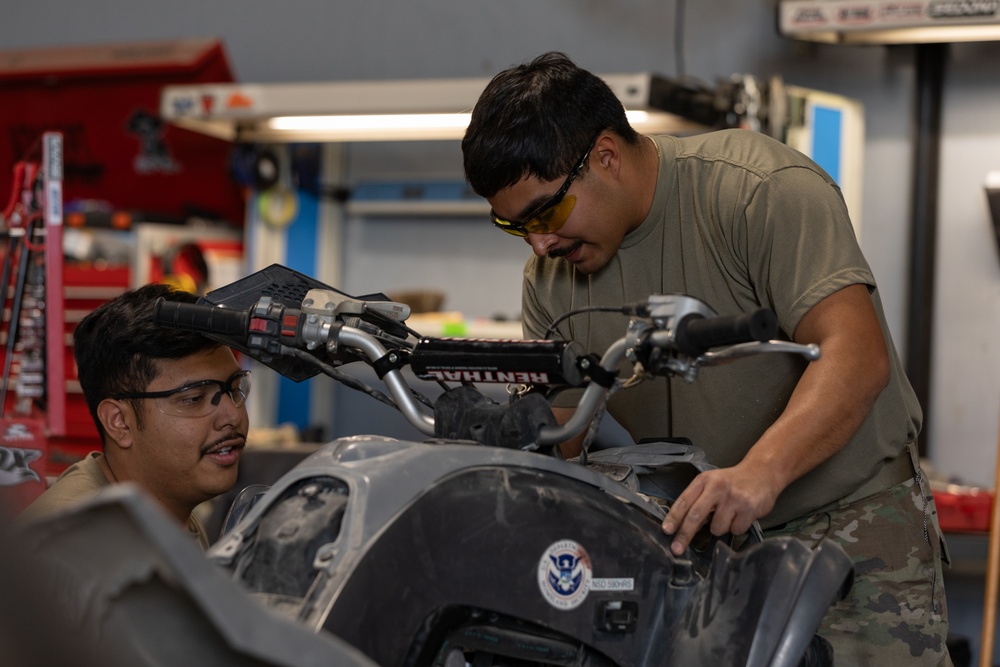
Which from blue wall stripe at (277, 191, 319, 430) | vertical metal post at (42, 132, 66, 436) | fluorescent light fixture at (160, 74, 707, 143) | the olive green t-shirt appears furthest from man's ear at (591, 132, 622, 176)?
blue wall stripe at (277, 191, 319, 430)

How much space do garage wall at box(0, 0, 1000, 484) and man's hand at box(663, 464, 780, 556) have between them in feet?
11.2

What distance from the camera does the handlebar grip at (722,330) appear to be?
1.13 m

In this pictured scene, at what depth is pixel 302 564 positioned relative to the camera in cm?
104

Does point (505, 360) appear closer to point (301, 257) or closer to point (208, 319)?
point (208, 319)

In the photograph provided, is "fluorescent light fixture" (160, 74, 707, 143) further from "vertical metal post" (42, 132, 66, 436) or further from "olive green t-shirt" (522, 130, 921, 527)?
"olive green t-shirt" (522, 130, 921, 527)

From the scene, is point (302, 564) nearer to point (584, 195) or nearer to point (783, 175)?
point (584, 195)

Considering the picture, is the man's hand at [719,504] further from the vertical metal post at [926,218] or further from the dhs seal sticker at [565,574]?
the vertical metal post at [926,218]

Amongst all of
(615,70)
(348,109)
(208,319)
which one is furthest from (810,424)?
(615,70)

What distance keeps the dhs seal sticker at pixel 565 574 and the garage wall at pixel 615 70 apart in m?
3.64

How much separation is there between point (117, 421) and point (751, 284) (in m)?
1.03

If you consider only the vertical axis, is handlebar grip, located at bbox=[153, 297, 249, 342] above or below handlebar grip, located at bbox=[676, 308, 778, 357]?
below

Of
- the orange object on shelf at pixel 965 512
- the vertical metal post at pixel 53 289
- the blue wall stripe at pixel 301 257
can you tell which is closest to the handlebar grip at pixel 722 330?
the vertical metal post at pixel 53 289

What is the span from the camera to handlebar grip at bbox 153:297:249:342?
1382 mm

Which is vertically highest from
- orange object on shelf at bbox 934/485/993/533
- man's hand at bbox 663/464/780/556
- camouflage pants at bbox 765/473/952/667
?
man's hand at bbox 663/464/780/556
